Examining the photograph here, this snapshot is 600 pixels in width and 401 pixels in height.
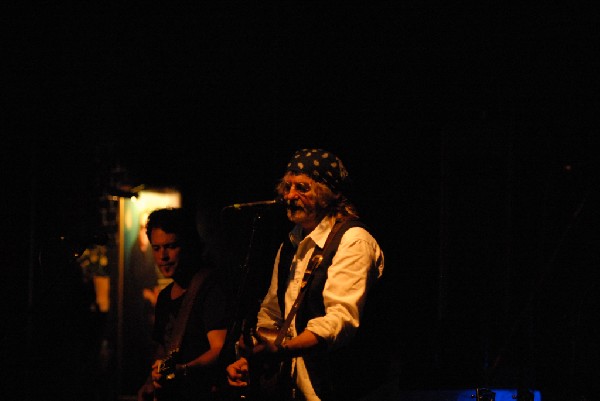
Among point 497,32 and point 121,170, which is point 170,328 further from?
point 497,32

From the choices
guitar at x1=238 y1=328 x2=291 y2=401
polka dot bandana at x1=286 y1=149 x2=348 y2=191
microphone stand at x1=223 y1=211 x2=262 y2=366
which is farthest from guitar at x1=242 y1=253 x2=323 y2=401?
polka dot bandana at x1=286 y1=149 x2=348 y2=191

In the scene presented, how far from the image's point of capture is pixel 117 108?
608 cm

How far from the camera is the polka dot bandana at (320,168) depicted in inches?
147

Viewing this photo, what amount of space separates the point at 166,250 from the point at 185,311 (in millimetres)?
509

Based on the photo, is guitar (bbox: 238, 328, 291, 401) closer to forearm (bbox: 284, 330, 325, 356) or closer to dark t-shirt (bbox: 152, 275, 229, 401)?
forearm (bbox: 284, 330, 325, 356)

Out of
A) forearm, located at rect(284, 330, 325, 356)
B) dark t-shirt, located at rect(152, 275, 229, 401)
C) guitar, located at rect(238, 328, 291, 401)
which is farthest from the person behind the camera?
dark t-shirt, located at rect(152, 275, 229, 401)

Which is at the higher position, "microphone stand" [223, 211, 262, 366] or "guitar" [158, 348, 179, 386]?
"microphone stand" [223, 211, 262, 366]

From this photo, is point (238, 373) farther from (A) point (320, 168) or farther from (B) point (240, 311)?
(A) point (320, 168)

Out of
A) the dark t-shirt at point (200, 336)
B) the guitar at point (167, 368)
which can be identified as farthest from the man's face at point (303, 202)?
the guitar at point (167, 368)

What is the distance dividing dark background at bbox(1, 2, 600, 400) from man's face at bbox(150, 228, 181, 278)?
3.13 feet

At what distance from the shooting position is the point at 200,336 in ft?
13.4

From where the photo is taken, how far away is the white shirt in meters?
3.10

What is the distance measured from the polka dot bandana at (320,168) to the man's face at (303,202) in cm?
4

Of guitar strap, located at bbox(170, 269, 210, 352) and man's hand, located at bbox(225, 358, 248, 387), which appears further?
guitar strap, located at bbox(170, 269, 210, 352)
